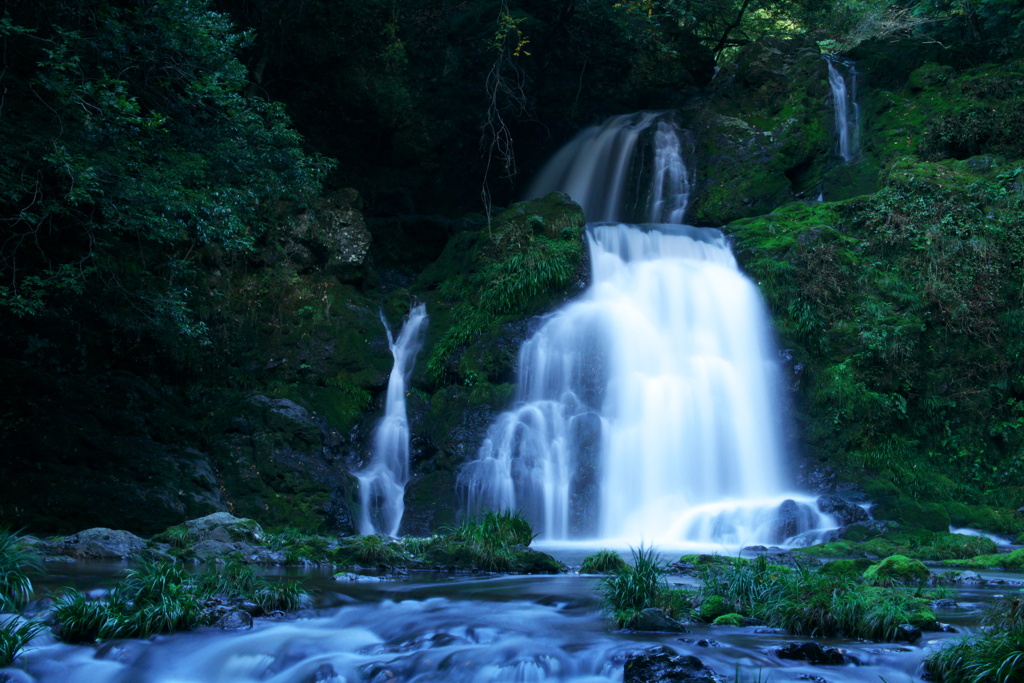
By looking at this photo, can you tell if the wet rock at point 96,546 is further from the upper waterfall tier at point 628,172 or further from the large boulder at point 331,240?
the upper waterfall tier at point 628,172

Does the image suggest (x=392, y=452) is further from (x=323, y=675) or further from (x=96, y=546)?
(x=323, y=675)

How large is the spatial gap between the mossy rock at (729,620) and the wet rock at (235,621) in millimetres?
3674

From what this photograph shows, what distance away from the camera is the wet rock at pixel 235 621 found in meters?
5.77

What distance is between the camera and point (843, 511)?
11.7 metres

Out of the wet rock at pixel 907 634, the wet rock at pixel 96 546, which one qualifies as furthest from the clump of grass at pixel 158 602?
the wet rock at pixel 907 634

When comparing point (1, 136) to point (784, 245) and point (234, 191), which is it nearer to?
point (234, 191)

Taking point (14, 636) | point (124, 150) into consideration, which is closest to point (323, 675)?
point (14, 636)

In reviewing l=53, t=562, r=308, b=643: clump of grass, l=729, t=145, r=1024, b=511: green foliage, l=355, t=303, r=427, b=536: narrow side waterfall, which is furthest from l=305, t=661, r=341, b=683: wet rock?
l=729, t=145, r=1024, b=511: green foliage

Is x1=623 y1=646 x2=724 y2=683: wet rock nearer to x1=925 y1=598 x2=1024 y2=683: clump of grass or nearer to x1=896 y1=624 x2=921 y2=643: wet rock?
x1=925 y1=598 x2=1024 y2=683: clump of grass

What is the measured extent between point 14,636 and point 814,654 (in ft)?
17.0

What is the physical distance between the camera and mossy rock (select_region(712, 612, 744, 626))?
243 inches

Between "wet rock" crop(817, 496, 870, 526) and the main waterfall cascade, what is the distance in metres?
0.22

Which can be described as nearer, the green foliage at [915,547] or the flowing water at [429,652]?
the flowing water at [429,652]

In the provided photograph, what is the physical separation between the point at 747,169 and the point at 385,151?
9.60 m
